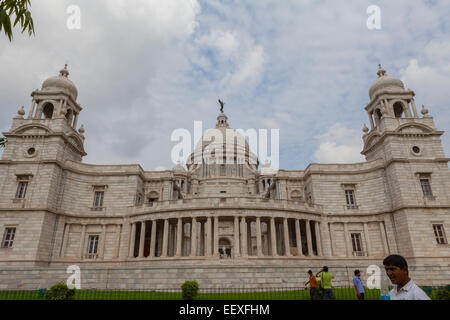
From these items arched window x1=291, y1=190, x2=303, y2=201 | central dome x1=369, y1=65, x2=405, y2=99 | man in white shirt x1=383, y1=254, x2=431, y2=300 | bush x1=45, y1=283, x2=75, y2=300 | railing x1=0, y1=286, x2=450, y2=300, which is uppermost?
central dome x1=369, y1=65, x2=405, y2=99

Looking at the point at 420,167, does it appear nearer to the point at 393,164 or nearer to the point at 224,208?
the point at 393,164

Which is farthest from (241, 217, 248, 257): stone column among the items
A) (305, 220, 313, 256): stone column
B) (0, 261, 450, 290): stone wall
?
(0, 261, 450, 290): stone wall

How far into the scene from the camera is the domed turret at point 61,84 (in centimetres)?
3978

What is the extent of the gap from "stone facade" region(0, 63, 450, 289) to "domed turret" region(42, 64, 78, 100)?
137 millimetres

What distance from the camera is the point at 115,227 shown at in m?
36.8

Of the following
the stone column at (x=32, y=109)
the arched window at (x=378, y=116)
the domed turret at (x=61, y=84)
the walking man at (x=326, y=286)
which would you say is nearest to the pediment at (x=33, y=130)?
the stone column at (x=32, y=109)

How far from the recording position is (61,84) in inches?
1575

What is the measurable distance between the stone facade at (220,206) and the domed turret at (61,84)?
0.45 ft

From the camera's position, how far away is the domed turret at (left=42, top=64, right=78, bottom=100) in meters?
39.8

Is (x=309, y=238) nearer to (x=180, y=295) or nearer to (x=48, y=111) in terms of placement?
(x=180, y=295)

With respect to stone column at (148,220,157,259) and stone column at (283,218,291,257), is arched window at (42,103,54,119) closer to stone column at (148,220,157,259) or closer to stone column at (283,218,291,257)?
stone column at (148,220,157,259)

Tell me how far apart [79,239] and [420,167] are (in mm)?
41784

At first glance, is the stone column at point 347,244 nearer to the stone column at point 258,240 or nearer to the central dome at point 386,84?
the stone column at point 258,240

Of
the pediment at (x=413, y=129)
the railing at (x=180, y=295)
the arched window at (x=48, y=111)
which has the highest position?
the arched window at (x=48, y=111)
